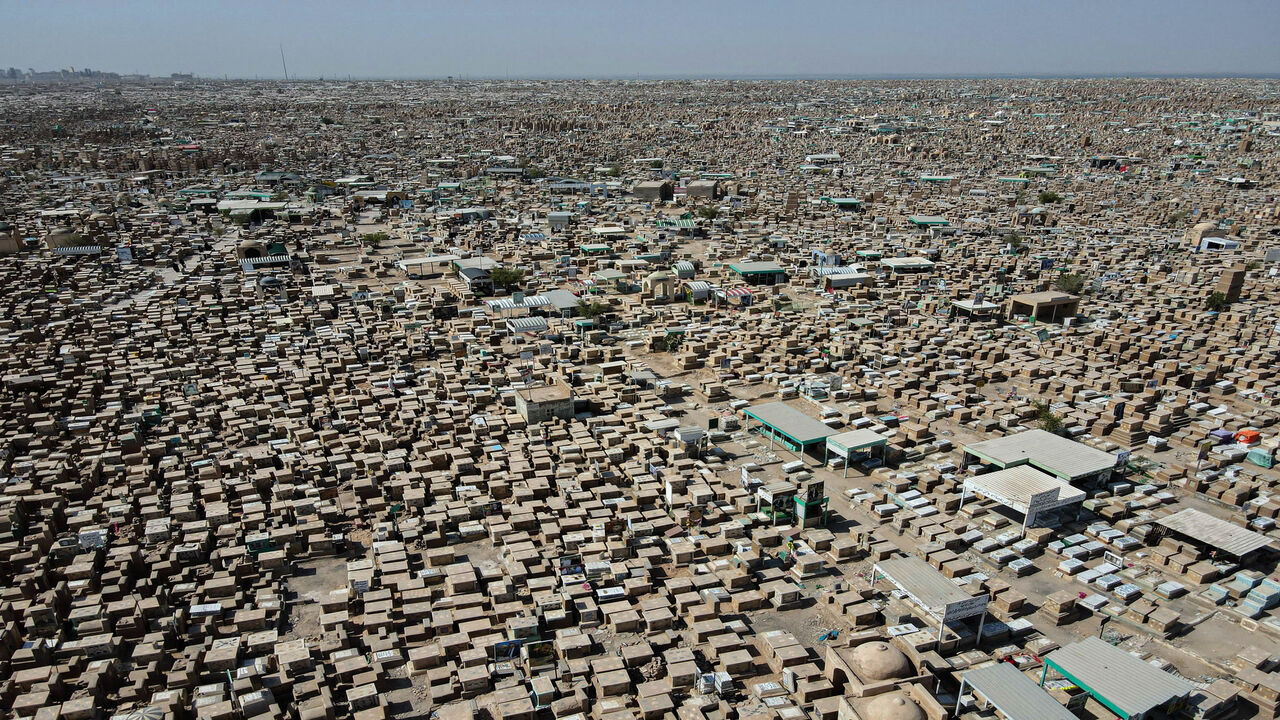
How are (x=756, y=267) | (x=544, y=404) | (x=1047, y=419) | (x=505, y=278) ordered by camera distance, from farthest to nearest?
1. (x=756, y=267)
2. (x=505, y=278)
3. (x=544, y=404)
4. (x=1047, y=419)

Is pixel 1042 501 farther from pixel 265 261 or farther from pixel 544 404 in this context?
pixel 265 261

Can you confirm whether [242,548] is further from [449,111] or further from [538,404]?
[449,111]

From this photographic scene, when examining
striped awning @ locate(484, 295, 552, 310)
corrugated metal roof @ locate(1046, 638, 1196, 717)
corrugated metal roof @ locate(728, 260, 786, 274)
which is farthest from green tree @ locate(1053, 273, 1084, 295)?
corrugated metal roof @ locate(1046, 638, 1196, 717)

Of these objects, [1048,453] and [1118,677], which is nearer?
[1118,677]

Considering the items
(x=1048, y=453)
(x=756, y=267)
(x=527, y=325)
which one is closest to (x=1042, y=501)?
(x=1048, y=453)

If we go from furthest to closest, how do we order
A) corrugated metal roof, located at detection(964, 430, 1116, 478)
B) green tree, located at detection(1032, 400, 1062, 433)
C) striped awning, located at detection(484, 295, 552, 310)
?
striped awning, located at detection(484, 295, 552, 310) → green tree, located at detection(1032, 400, 1062, 433) → corrugated metal roof, located at detection(964, 430, 1116, 478)

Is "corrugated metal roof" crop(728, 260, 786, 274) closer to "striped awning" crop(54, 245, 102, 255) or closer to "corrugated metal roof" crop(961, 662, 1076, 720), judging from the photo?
"corrugated metal roof" crop(961, 662, 1076, 720)

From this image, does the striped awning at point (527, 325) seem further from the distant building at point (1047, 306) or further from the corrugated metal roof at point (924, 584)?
the distant building at point (1047, 306)
